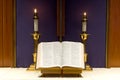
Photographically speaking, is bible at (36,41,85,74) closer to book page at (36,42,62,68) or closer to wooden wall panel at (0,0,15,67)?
book page at (36,42,62,68)

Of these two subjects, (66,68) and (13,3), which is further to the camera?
(13,3)

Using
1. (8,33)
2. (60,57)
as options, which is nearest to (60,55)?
→ (60,57)

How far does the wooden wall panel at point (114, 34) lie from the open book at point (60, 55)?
43cm

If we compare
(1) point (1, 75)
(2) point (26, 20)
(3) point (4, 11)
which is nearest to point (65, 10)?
A: (2) point (26, 20)

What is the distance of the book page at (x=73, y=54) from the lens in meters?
2.12

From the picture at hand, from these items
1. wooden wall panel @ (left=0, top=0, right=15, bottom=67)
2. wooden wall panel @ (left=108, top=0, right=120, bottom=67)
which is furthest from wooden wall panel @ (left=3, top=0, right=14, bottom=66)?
wooden wall panel @ (left=108, top=0, right=120, bottom=67)

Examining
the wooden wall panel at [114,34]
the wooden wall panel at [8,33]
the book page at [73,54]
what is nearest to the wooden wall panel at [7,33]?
the wooden wall panel at [8,33]

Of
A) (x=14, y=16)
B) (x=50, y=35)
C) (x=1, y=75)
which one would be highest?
(x=14, y=16)

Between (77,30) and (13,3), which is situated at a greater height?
(13,3)

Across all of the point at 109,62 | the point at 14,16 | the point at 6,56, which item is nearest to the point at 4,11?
the point at 14,16

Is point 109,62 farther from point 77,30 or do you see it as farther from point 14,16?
point 14,16

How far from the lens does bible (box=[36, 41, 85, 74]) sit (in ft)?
6.89

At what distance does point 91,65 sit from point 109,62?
0.16m

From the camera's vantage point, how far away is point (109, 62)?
8.35 ft
